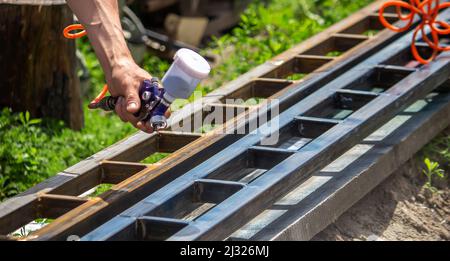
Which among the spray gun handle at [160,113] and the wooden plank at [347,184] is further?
the wooden plank at [347,184]

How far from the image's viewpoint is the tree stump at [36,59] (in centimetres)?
627

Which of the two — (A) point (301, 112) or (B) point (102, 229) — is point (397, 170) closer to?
(A) point (301, 112)

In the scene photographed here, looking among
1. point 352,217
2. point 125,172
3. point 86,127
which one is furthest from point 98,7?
point 86,127

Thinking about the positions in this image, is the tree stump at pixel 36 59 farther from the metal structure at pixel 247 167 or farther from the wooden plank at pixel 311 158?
→ the wooden plank at pixel 311 158

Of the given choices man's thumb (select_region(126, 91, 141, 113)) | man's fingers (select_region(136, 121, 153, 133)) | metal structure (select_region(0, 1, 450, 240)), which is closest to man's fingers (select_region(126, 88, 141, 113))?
man's thumb (select_region(126, 91, 141, 113))

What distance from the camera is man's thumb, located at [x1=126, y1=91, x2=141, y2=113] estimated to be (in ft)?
13.0

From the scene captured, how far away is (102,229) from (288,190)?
89cm

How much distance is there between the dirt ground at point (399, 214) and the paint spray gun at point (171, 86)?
1.01 meters

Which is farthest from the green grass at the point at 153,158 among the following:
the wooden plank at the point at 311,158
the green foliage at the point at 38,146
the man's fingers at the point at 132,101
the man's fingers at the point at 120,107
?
the man's fingers at the point at 132,101

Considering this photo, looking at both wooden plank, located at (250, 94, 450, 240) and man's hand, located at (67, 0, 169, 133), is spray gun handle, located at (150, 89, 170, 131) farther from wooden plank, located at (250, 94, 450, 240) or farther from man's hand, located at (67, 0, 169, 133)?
wooden plank, located at (250, 94, 450, 240)

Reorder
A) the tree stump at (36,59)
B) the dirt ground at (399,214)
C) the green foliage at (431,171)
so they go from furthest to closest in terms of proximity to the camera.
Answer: the tree stump at (36,59)
the green foliage at (431,171)
the dirt ground at (399,214)

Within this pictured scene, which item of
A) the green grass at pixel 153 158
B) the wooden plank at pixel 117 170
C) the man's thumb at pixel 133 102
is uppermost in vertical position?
the man's thumb at pixel 133 102

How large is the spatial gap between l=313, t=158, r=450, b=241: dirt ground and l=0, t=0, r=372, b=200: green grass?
5.04ft

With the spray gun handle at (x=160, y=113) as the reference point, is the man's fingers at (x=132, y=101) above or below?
above
